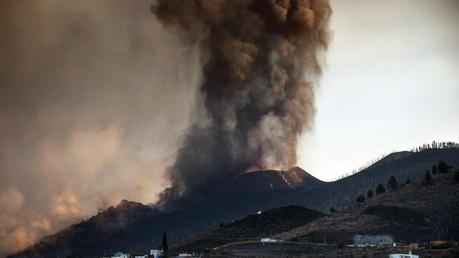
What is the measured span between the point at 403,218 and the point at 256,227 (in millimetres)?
39146

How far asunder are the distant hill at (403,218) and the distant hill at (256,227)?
44.4ft

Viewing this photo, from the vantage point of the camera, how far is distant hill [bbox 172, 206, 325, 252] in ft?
441

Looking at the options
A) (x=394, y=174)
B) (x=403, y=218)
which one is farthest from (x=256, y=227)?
(x=394, y=174)

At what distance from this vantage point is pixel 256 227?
146 metres

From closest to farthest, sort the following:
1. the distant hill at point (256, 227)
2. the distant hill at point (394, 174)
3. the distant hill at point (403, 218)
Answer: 1. the distant hill at point (403, 218)
2. the distant hill at point (256, 227)
3. the distant hill at point (394, 174)

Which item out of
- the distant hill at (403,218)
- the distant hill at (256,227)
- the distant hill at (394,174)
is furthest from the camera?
the distant hill at (394,174)

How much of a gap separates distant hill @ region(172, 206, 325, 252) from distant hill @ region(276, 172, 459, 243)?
44.4 feet

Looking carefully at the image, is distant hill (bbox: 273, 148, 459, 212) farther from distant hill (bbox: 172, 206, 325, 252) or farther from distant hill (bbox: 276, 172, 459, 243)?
distant hill (bbox: 276, 172, 459, 243)

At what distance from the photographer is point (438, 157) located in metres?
185

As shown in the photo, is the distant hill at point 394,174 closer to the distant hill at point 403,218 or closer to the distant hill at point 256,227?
the distant hill at point 256,227

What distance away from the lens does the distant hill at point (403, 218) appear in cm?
10831

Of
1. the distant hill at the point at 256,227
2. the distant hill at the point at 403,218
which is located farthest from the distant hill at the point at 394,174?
the distant hill at the point at 403,218

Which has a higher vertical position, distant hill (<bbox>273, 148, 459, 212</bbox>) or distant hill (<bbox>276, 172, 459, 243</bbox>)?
distant hill (<bbox>273, 148, 459, 212</bbox>)

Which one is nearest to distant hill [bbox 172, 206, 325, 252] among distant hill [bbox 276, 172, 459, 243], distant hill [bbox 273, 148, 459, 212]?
distant hill [bbox 276, 172, 459, 243]
